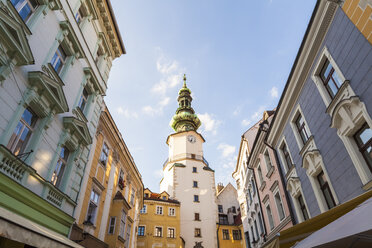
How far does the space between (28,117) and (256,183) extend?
56.0 ft

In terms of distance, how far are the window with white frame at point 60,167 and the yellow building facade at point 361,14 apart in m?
11.3

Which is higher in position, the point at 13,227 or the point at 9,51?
the point at 9,51

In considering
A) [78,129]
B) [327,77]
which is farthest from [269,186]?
[78,129]

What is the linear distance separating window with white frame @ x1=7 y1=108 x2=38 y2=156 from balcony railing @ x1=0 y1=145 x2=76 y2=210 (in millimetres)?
443

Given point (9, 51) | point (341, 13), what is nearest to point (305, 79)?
point (341, 13)

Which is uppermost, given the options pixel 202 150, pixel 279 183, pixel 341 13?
pixel 202 150

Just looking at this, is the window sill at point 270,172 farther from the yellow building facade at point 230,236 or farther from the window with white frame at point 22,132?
the yellow building facade at point 230,236

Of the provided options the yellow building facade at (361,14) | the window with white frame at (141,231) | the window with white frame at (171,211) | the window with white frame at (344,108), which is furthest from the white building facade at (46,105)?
the window with white frame at (171,211)

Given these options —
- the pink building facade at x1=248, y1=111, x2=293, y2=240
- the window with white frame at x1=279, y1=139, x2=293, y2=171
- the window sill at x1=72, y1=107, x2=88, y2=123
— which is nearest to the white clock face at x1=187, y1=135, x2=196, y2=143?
the pink building facade at x1=248, y1=111, x2=293, y2=240

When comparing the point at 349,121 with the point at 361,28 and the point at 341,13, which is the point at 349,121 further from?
the point at 341,13

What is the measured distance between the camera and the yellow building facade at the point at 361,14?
6.52 metres

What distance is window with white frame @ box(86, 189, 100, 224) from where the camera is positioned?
1273 cm

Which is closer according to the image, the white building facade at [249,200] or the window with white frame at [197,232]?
the white building facade at [249,200]

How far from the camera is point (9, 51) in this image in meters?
6.91
